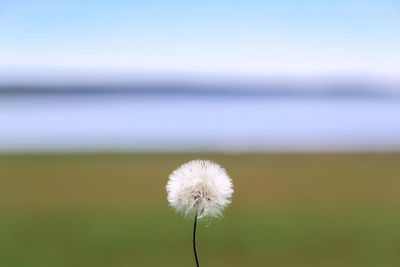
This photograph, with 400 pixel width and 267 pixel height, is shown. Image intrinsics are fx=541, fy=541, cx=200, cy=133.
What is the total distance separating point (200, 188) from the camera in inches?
31.0

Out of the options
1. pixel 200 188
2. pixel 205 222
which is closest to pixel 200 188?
pixel 200 188

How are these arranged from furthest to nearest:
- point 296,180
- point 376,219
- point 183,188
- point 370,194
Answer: point 296,180, point 370,194, point 376,219, point 183,188

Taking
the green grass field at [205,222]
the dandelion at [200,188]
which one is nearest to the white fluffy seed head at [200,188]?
the dandelion at [200,188]

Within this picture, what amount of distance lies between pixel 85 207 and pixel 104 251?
6.70ft

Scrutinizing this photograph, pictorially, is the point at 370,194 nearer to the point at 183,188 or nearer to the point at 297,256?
the point at 297,256

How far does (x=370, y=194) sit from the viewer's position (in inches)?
294

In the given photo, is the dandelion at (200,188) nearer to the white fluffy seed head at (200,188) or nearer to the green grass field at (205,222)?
the white fluffy seed head at (200,188)

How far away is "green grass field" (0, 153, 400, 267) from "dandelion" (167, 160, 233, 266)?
1.27 m

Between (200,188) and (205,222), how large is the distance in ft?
7.73

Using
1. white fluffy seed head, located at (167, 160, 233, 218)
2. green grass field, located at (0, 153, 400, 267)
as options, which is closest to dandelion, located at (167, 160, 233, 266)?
white fluffy seed head, located at (167, 160, 233, 218)

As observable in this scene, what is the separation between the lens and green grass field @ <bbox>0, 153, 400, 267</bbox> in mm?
4605

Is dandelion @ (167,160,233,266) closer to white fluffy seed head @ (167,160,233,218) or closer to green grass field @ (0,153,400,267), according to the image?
white fluffy seed head @ (167,160,233,218)

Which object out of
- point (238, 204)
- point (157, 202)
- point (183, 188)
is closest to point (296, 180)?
point (238, 204)

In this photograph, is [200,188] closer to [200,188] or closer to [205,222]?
[200,188]
